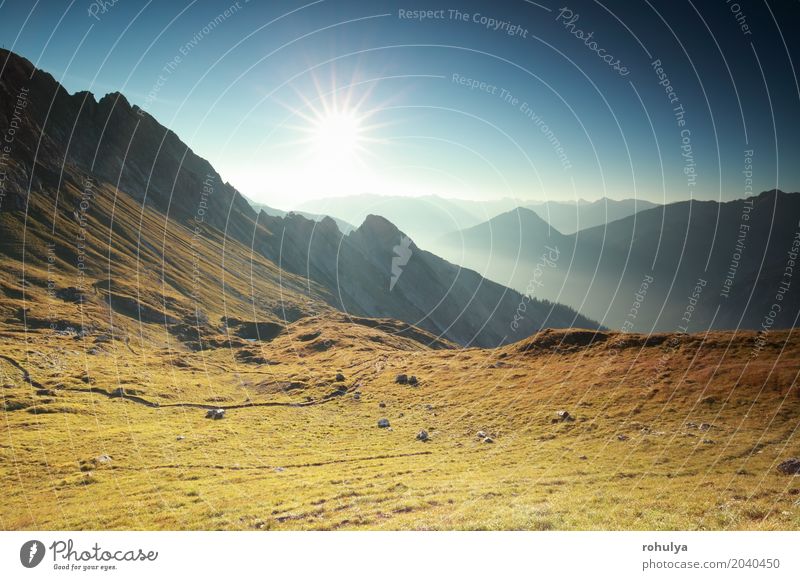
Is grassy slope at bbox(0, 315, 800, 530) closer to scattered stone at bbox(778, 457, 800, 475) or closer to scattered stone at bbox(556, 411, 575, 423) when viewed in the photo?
scattered stone at bbox(778, 457, 800, 475)

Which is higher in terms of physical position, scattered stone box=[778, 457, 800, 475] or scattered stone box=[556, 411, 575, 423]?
scattered stone box=[778, 457, 800, 475]

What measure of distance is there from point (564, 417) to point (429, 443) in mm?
16308

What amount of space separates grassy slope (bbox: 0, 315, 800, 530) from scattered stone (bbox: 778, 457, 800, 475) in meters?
0.82

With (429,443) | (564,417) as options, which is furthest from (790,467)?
(429,443)

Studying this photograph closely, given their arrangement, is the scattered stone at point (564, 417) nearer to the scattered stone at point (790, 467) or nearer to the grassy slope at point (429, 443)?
the grassy slope at point (429, 443)

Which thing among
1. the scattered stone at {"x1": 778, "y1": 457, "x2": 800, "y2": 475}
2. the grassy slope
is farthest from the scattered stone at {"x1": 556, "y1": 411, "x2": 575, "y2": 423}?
the scattered stone at {"x1": 778, "y1": 457, "x2": 800, "y2": 475}

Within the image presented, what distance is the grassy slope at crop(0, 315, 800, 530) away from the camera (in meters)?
21.5

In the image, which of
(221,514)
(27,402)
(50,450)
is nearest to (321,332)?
(27,402)

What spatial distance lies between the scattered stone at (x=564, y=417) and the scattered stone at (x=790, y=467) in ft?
63.9

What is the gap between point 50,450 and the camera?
131 ft

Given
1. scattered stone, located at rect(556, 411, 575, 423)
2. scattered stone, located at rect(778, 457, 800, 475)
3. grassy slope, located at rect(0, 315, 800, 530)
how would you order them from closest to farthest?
grassy slope, located at rect(0, 315, 800, 530), scattered stone, located at rect(778, 457, 800, 475), scattered stone, located at rect(556, 411, 575, 423)

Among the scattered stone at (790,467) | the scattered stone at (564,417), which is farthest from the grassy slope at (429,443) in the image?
the scattered stone at (564,417)

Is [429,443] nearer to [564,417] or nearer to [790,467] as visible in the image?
[564,417]
